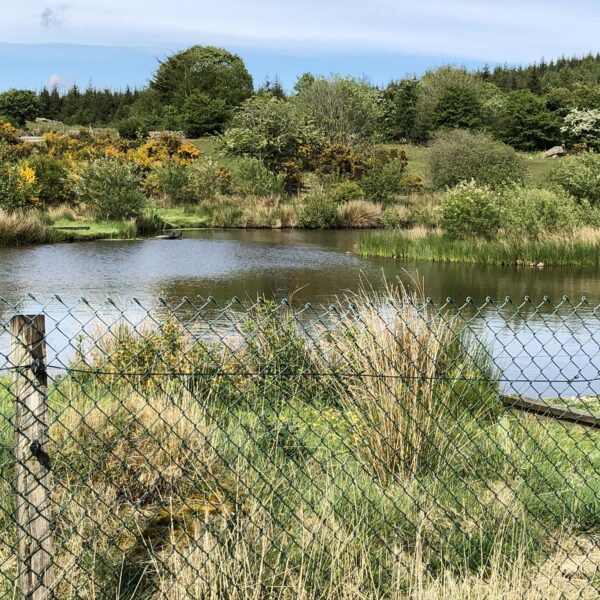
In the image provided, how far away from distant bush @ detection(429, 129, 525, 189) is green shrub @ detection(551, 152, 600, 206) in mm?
4973

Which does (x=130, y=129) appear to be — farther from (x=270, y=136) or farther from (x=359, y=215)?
(x=359, y=215)

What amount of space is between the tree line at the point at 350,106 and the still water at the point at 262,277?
2390 centimetres

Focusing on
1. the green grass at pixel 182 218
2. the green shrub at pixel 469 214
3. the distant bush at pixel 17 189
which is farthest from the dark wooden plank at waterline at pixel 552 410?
the green grass at pixel 182 218

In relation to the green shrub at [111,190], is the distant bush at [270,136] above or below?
above

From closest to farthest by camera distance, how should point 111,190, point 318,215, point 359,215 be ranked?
1. point 111,190
2. point 318,215
3. point 359,215

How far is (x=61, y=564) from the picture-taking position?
3121 mm

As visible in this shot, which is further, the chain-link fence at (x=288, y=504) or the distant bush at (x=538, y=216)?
the distant bush at (x=538, y=216)

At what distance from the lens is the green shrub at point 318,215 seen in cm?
2772

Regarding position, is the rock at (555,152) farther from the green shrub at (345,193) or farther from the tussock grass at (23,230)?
the tussock grass at (23,230)

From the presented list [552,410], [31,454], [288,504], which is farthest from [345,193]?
[31,454]

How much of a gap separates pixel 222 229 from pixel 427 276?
11537 mm

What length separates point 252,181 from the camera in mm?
31828

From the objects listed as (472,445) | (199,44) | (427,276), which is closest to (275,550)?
(472,445)

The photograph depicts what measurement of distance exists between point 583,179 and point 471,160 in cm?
747
